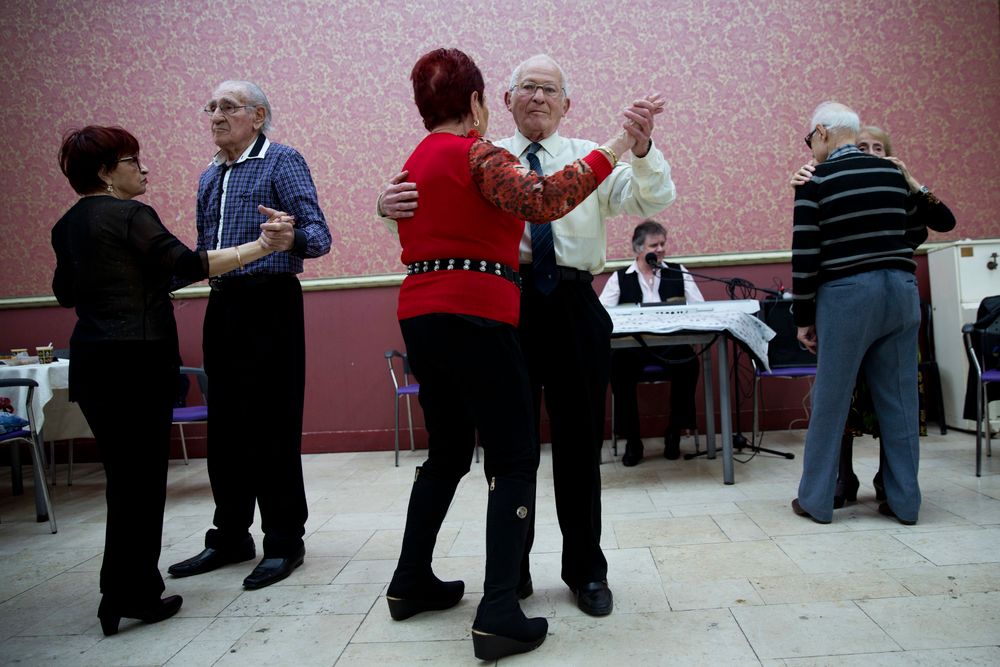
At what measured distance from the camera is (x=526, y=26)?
176 inches

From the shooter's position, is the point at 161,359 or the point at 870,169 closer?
the point at 161,359

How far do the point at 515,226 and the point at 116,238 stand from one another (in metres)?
0.97

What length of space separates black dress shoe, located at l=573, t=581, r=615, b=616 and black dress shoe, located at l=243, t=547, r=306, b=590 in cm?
90

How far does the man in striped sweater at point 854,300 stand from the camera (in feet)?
7.38

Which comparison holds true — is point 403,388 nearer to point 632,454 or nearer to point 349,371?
point 349,371

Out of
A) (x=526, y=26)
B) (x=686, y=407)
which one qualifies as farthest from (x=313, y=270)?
(x=686, y=407)

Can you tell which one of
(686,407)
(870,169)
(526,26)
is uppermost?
(526,26)

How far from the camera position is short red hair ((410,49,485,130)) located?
4.83 feet

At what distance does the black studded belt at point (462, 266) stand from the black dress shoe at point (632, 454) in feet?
7.72

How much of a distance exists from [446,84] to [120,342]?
989 mm

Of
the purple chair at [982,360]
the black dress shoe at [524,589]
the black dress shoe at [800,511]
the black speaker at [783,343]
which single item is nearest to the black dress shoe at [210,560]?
the black dress shoe at [524,589]

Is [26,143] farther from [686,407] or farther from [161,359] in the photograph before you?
[686,407]

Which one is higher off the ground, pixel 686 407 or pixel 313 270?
pixel 313 270

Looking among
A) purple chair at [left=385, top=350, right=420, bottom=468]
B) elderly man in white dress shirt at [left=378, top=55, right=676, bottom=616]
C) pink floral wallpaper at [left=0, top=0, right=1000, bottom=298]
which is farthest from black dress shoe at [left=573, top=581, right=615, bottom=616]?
pink floral wallpaper at [left=0, top=0, right=1000, bottom=298]
